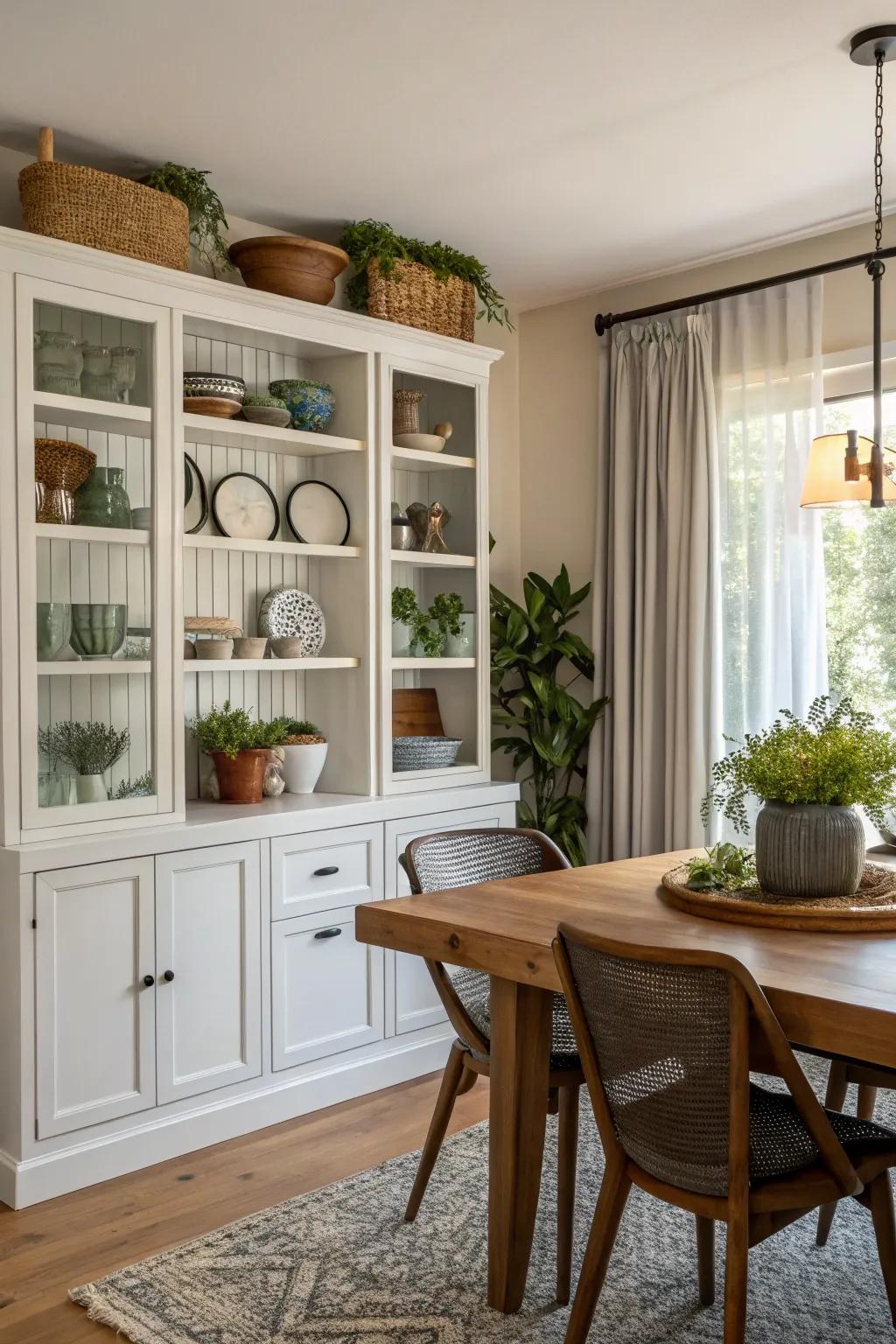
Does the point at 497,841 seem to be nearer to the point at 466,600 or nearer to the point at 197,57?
the point at 466,600

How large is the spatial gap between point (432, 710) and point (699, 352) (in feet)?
5.20

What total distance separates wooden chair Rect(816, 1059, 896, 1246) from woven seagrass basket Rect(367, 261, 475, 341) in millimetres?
2624

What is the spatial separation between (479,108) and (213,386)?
1.06m

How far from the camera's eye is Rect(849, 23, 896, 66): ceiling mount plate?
2680mm

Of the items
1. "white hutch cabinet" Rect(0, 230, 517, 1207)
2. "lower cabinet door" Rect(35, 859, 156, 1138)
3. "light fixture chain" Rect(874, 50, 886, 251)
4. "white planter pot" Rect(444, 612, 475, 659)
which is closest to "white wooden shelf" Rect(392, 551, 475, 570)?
"white hutch cabinet" Rect(0, 230, 517, 1207)

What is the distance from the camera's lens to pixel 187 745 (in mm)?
3672

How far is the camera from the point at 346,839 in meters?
3.60

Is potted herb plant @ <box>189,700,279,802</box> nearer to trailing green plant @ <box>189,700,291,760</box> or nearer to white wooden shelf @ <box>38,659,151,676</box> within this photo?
trailing green plant @ <box>189,700,291,760</box>

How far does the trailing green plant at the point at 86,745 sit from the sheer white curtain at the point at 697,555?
1986mm

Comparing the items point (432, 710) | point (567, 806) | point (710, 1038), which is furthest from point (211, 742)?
point (710, 1038)

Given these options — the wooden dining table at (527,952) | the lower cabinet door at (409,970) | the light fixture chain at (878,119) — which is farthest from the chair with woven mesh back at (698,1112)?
the light fixture chain at (878,119)

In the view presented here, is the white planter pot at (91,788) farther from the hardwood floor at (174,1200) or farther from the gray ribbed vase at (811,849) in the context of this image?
the gray ribbed vase at (811,849)

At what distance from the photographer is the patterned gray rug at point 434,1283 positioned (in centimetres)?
227

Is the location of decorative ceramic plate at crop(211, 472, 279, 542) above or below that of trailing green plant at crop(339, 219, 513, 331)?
below
